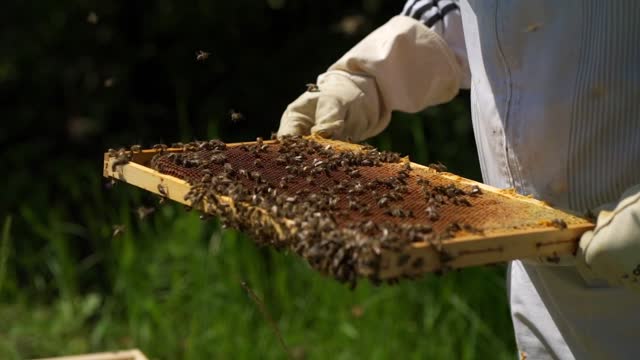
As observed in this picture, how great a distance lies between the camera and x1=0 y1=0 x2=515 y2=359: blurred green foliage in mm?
4500

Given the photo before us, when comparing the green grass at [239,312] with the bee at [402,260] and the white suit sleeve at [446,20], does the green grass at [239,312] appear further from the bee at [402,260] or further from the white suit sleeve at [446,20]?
the bee at [402,260]

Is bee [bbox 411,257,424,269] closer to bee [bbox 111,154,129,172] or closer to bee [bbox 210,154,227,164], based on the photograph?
bee [bbox 210,154,227,164]

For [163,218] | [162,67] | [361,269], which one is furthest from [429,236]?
[162,67]

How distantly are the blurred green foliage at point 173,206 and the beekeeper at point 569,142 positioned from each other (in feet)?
5.83

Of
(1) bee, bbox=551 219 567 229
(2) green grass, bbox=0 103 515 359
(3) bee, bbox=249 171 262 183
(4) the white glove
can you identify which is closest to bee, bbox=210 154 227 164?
(3) bee, bbox=249 171 262 183

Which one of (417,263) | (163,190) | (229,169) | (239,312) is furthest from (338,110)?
(239,312)

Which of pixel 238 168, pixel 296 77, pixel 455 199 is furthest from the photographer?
pixel 296 77

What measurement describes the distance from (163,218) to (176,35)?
44.9 inches

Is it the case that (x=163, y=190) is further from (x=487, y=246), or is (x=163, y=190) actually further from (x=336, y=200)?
(x=487, y=246)

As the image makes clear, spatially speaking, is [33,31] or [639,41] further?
[33,31]

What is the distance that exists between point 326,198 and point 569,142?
0.58m

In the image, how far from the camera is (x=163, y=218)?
5.23 meters

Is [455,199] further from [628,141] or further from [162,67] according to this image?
[162,67]

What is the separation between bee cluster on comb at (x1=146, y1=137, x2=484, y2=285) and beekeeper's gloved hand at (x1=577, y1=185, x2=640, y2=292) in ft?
0.74
